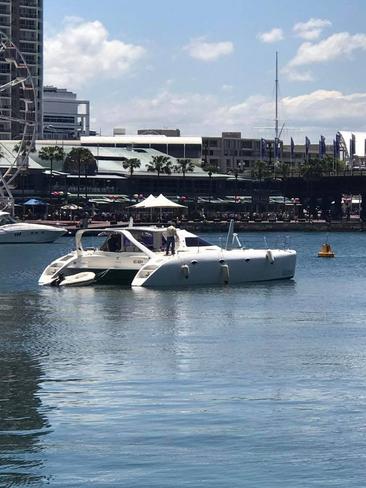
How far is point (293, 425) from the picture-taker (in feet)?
102

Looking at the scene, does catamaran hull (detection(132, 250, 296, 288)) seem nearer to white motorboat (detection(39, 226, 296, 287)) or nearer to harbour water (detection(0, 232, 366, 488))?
white motorboat (detection(39, 226, 296, 287))

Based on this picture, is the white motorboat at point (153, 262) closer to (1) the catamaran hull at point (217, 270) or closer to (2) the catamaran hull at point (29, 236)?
(1) the catamaran hull at point (217, 270)

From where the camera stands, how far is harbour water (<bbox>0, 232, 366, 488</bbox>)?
27172 millimetres

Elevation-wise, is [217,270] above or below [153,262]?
below

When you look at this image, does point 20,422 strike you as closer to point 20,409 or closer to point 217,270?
point 20,409

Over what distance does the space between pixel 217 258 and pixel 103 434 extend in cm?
4382

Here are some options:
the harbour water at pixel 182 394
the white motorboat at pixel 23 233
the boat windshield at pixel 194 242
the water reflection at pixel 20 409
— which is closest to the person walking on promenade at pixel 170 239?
the boat windshield at pixel 194 242

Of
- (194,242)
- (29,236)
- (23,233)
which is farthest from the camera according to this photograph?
(29,236)

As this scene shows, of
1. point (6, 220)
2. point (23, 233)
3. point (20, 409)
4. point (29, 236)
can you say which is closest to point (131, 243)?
point (20, 409)

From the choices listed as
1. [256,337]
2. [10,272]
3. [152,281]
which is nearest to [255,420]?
[256,337]

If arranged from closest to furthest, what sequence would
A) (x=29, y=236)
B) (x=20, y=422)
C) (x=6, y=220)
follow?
(x=20, y=422) → (x=29, y=236) → (x=6, y=220)

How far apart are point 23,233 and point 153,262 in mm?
94337

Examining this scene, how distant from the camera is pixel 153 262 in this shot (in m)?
71.7

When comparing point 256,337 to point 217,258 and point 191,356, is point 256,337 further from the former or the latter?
point 217,258
